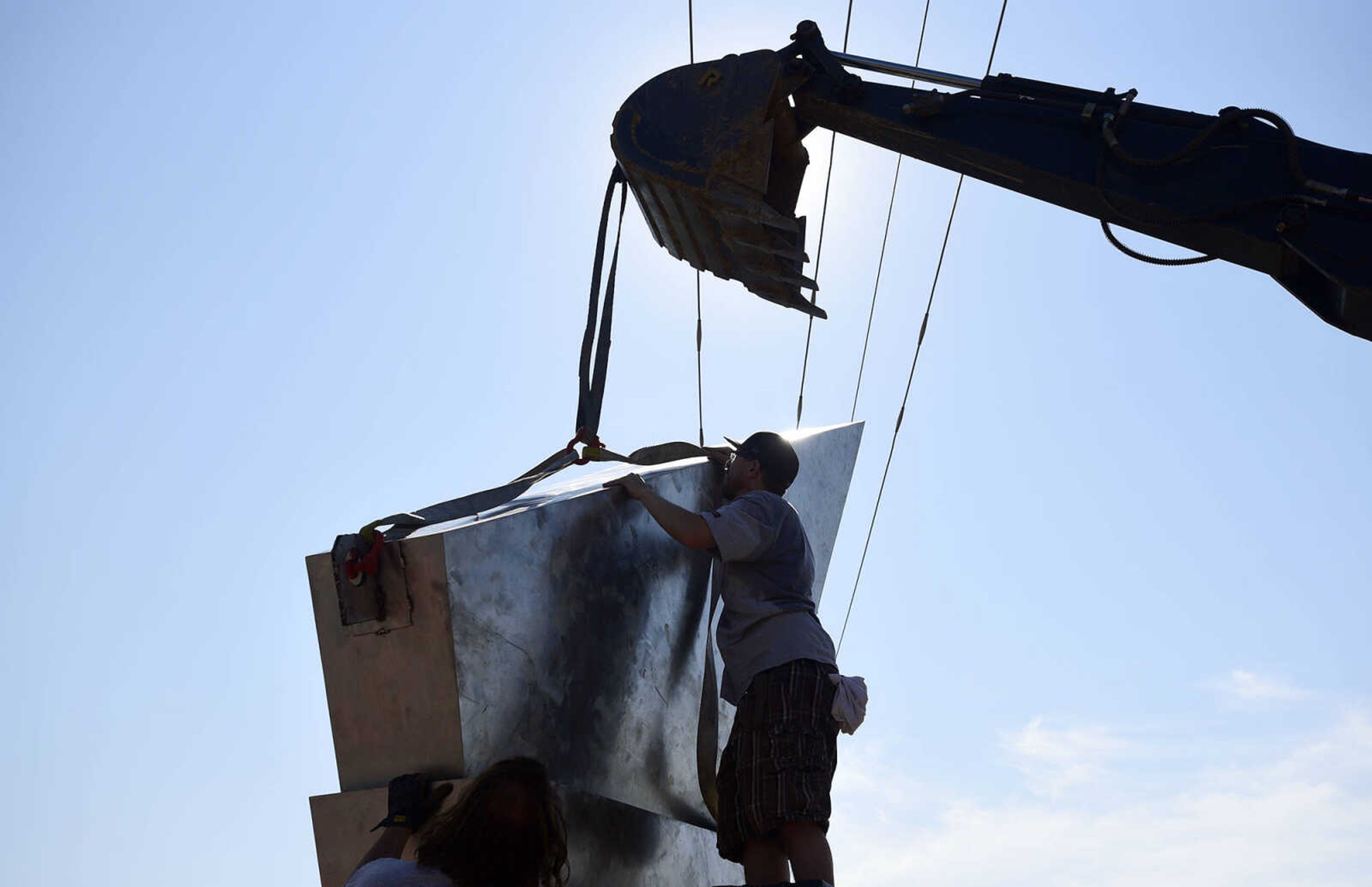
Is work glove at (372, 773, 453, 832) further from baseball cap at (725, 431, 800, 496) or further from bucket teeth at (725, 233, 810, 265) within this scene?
bucket teeth at (725, 233, 810, 265)

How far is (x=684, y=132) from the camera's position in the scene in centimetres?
422

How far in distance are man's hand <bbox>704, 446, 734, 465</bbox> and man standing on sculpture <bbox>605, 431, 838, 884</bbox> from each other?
0.58m

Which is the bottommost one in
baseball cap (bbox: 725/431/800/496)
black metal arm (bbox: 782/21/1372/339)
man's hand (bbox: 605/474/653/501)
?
man's hand (bbox: 605/474/653/501)

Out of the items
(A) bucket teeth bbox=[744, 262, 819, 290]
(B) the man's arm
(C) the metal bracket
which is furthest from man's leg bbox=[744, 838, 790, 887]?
(A) bucket teeth bbox=[744, 262, 819, 290]

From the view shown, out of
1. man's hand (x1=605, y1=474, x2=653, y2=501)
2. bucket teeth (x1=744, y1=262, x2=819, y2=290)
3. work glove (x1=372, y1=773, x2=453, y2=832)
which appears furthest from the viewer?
bucket teeth (x1=744, y1=262, x2=819, y2=290)

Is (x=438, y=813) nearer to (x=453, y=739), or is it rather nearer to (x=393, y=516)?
(x=453, y=739)

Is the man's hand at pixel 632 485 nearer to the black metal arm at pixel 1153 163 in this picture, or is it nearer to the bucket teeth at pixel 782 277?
the bucket teeth at pixel 782 277

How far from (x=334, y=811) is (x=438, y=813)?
34cm

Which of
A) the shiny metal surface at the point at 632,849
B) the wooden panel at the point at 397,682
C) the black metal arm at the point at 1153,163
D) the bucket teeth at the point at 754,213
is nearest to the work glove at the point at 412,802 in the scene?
the wooden panel at the point at 397,682

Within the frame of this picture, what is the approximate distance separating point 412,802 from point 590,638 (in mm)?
821

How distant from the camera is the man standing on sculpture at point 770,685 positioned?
3.46 metres

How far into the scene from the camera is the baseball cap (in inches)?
161

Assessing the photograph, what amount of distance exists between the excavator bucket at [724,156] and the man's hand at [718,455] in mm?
618

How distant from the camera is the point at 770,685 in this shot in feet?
11.8
